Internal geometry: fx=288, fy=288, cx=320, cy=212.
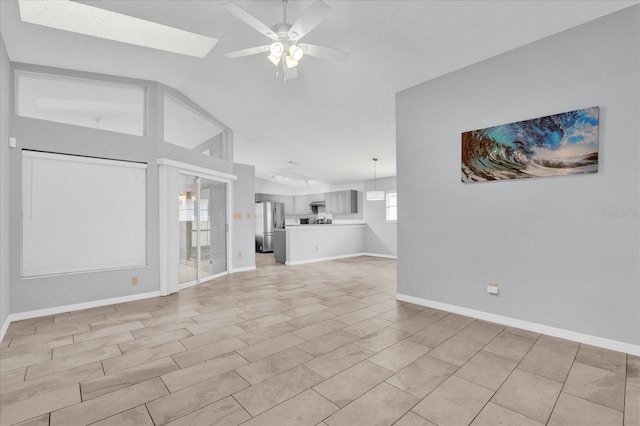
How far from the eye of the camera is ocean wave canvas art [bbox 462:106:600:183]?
257 centimetres

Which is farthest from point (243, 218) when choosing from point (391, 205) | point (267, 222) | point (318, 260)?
point (391, 205)

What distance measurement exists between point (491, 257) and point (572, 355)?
41.4 inches

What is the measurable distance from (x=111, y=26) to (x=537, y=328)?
5389 millimetres

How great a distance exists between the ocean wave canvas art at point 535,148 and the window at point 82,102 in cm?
453

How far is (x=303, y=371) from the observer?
2107mm

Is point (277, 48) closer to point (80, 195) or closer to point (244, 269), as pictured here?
point (80, 195)

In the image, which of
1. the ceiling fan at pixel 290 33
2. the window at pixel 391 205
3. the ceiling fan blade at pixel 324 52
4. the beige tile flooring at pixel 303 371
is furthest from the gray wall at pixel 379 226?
the ceiling fan at pixel 290 33

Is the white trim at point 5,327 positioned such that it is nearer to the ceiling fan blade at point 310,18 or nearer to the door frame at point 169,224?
the door frame at point 169,224

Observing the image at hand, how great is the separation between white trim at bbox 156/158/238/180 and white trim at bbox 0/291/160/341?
1929 millimetres

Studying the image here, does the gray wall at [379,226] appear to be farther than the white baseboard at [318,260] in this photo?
Yes

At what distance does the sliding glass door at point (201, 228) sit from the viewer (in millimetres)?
4871

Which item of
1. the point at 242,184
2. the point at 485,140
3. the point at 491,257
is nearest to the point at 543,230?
the point at 491,257

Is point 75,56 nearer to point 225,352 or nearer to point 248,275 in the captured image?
point 225,352

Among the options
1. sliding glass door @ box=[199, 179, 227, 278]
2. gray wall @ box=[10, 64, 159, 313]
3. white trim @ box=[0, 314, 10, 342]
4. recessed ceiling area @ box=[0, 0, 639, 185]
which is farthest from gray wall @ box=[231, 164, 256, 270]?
white trim @ box=[0, 314, 10, 342]
